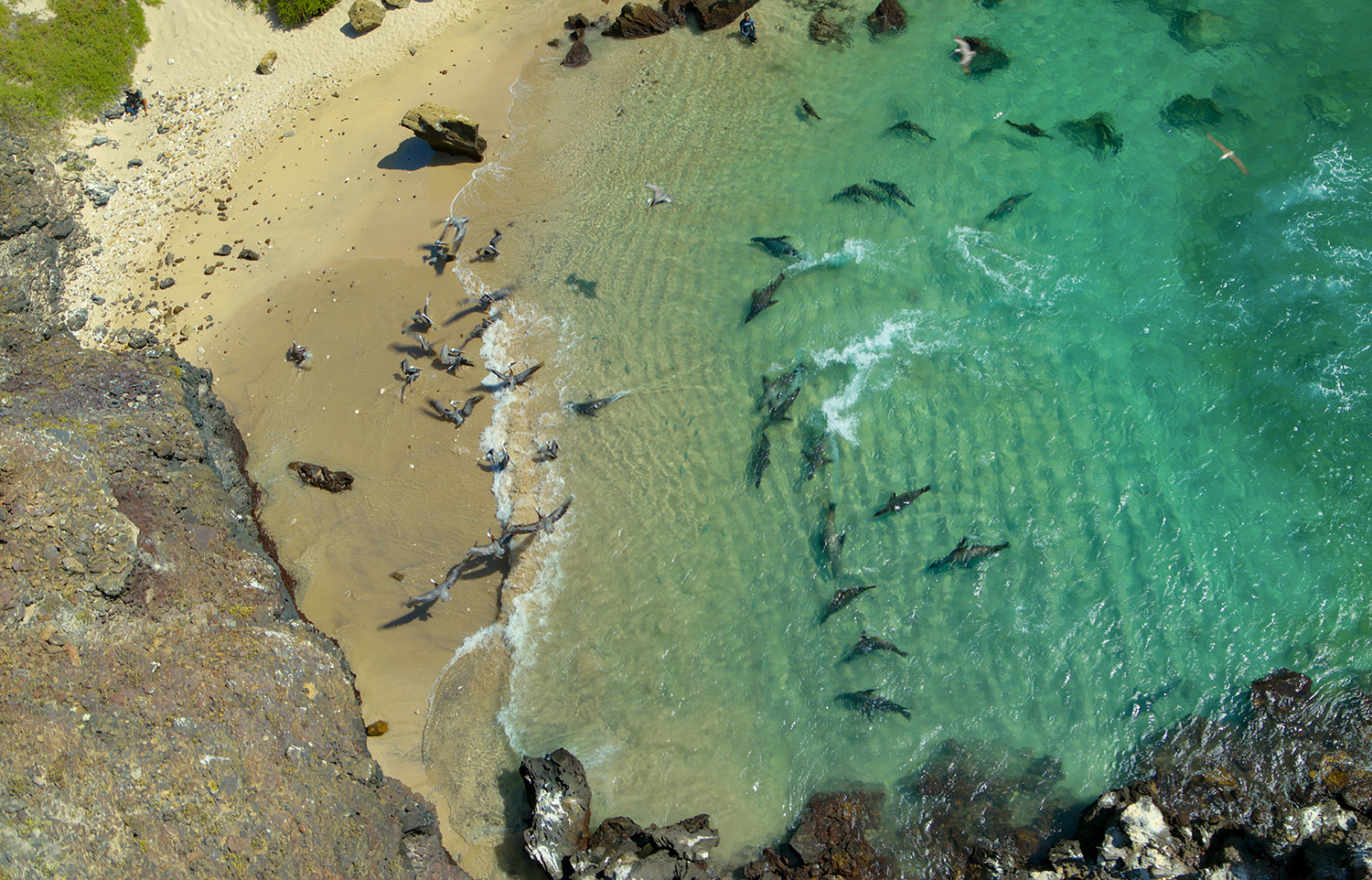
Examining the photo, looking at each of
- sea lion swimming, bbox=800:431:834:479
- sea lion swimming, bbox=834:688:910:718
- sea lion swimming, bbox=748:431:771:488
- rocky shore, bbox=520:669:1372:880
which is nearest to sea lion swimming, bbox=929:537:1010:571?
sea lion swimming, bbox=834:688:910:718

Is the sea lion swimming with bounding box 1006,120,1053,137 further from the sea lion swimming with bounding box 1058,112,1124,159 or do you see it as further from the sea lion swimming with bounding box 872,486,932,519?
the sea lion swimming with bounding box 872,486,932,519

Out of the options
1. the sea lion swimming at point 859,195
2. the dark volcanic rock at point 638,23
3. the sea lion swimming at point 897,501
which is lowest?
the sea lion swimming at point 897,501

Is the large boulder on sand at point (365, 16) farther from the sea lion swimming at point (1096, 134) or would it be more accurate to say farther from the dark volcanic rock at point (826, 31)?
the sea lion swimming at point (1096, 134)

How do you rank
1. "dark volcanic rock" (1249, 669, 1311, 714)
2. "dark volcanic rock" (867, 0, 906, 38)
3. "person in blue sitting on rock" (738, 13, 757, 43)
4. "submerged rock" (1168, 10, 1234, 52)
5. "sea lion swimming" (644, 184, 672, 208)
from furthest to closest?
"person in blue sitting on rock" (738, 13, 757, 43) → "dark volcanic rock" (867, 0, 906, 38) → "submerged rock" (1168, 10, 1234, 52) → "sea lion swimming" (644, 184, 672, 208) → "dark volcanic rock" (1249, 669, 1311, 714)

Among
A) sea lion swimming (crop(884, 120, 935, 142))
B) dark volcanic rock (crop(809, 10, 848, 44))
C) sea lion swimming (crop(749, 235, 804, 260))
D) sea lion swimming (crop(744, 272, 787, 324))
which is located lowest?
sea lion swimming (crop(744, 272, 787, 324))

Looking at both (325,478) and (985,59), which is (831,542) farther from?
(985,59)

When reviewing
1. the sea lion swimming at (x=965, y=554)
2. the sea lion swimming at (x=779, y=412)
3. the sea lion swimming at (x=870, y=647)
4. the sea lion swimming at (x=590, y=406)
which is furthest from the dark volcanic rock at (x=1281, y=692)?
the sea lion swimming at (x=590, y=406)

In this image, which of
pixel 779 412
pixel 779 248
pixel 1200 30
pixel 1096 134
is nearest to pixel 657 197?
pixel 779 248
